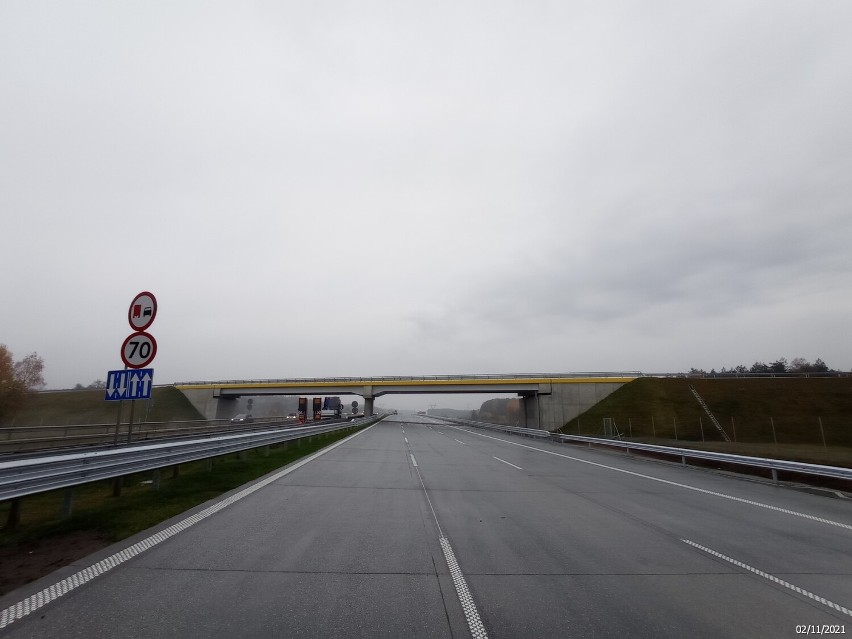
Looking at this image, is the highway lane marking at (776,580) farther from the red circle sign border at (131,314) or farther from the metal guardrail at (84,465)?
the red circle sign border at (131,314)

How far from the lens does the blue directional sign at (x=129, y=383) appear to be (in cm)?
828

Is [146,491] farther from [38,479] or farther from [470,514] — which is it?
[470,514]

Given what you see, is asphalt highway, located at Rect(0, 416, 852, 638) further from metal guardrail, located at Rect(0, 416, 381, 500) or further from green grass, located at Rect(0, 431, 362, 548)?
metal guardrail, located at Rect(0, 416, 381, 500)

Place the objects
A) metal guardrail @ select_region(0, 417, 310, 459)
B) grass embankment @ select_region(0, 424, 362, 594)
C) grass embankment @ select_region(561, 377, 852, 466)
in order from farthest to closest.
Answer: grass embankment @ select_region(561, 377, 852, 466) < metal guardrail @ select_region(0, 417, 310, 459) < grass embankment @ select_region(0, 424, 362, 594)

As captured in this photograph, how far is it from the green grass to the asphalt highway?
2.36 ft

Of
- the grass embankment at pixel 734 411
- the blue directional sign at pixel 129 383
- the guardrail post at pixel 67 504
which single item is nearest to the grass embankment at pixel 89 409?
the blue directional sign at pixel 129 383

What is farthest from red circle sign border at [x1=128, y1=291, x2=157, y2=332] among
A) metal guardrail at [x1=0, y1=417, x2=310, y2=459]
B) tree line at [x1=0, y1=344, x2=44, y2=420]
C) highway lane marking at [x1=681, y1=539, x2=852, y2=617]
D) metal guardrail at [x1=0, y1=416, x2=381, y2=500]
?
tree line at [x1=0, y1=344, x2=44, y2=420]

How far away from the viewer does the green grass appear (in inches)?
232

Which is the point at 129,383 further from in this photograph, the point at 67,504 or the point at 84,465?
the point at 67,504

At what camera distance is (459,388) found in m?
58.0

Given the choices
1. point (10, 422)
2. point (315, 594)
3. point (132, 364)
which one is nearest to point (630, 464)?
point (315, 594)

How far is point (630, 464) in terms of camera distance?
1700 centimetres

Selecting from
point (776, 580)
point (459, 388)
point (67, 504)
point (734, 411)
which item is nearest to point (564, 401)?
point (459, 388)

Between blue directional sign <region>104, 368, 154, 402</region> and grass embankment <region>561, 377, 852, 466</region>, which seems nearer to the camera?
blue directional sign <region>104, 368, 154, 402</region>
